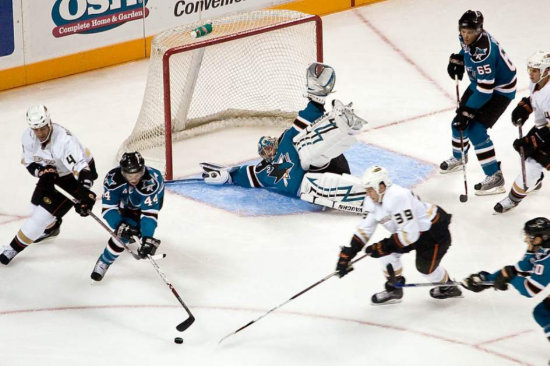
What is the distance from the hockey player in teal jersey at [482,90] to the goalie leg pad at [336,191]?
0.71 m

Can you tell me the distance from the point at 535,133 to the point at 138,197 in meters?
2.24

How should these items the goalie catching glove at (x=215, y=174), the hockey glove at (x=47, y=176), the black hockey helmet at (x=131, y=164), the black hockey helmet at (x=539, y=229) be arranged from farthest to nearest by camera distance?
1. the goalie catching glove at (x=215, y=174)
2. the hockey glove at (x=47, y=176)
3. the black hockey helmet at (x=131, y=164)
4. the black hockey helmet at (x=539, y=229)

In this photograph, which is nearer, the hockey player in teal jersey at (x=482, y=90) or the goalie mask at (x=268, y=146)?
the hockey player in teal jersey at (x=482, y=90)

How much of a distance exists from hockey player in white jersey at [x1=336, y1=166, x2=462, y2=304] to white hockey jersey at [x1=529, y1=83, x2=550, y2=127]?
4.01 ft

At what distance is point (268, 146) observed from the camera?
25.2 ft

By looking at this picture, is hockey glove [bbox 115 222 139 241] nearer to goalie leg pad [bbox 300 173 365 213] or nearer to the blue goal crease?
the blue goal crease

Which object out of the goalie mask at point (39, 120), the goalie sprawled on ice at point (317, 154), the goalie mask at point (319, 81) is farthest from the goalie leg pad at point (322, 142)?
the goalie mask at point (39, 120)

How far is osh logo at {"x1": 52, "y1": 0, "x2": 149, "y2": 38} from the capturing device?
921cm

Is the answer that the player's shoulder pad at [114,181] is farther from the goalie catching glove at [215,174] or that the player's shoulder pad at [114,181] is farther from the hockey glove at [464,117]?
the hockey glove at [464,117]

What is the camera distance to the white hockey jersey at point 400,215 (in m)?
6.23

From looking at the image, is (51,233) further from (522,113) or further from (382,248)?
(522,113)

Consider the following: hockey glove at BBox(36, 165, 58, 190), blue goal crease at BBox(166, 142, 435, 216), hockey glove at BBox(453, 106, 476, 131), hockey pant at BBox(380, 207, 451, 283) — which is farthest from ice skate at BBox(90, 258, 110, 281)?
hockey glove at BBox(453, 106, 476, 131)

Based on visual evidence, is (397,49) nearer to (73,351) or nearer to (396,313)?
(396,313)

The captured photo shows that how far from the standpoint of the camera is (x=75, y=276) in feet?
23.0
